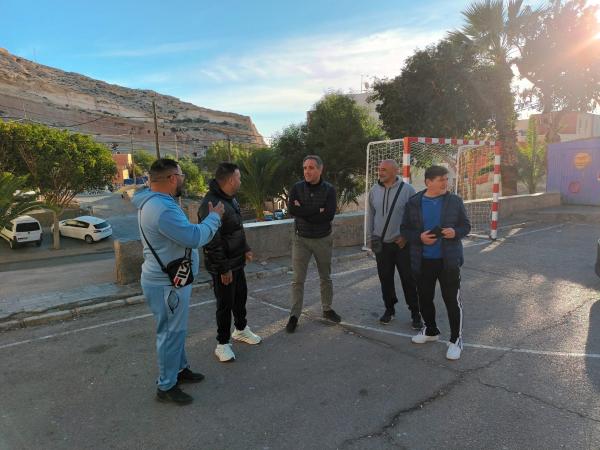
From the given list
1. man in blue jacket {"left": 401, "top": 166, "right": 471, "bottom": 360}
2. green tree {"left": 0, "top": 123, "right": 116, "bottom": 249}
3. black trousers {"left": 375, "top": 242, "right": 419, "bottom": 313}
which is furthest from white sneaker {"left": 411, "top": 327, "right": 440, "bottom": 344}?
green tree {"left": 0, "top": 123, "right": 116, "bottom": 249}

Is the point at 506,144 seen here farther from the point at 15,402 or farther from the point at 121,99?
the point at 121,99

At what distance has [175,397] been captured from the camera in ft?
10.6

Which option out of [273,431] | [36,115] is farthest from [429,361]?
[36,115]

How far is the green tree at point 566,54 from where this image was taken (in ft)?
59.7

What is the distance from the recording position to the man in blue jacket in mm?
3832

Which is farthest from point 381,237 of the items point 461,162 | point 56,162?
point 56,162

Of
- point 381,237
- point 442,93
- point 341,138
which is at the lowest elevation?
point 381,237

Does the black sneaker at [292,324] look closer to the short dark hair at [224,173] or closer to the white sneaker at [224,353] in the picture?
the white sneaker at [224,353]

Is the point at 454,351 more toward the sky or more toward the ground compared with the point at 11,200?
more toward the ground

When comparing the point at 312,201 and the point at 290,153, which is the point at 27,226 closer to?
the point at 290,153

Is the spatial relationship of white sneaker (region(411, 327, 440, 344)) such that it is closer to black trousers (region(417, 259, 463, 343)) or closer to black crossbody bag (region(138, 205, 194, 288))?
black trousers (region(417, 259, 463, 343))

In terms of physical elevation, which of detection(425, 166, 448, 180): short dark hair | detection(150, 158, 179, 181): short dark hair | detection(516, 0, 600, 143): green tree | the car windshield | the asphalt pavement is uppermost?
detection(516, 0, 600, 143): green tree

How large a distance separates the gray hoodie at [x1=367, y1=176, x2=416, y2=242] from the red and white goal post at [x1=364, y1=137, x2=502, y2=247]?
12.6 ft

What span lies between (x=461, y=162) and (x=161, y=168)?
10803 millimetres
